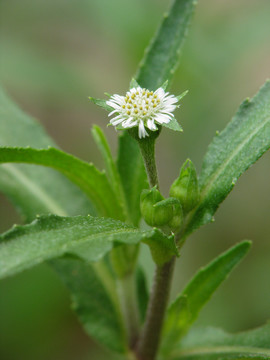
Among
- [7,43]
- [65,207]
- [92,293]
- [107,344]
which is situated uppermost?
[7,43]

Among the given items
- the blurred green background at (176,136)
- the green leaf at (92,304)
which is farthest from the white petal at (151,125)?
the blurred green background at (176,136)

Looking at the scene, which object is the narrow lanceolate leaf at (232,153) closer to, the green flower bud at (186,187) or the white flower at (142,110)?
the green flower bud at (186,187)

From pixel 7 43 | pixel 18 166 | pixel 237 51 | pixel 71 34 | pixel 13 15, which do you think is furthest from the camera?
pixel 71 34

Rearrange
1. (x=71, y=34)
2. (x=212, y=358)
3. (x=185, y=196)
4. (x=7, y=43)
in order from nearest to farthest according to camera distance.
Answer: (x=185, y=196)
(x=212, y=358)
(x=7, y=43)
(x=71, y=34)

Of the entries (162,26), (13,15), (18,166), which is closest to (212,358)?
(18,166)

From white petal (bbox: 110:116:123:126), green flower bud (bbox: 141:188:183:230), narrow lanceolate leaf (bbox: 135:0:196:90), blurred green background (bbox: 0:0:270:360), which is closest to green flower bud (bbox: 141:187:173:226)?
green flower bud (bbox: 141:188:183:230)

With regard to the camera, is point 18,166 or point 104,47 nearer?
point 18,166

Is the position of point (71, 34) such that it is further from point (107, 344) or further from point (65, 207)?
point (107, 344)
